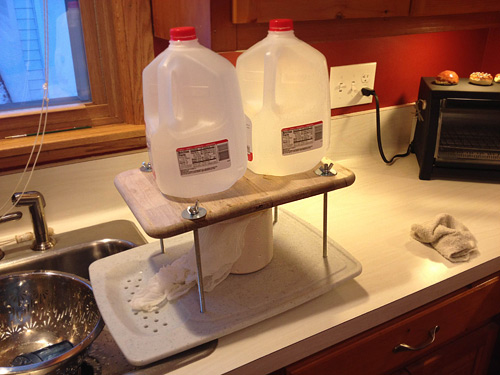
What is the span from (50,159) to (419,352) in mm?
1054

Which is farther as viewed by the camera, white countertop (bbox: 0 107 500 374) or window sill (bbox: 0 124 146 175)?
window sill (bbox: 0 124 146 175)

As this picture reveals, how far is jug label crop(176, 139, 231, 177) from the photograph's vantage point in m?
0.73

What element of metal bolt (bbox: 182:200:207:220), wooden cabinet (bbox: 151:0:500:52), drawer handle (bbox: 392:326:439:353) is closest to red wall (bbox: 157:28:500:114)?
wooden cabinet (bbox: 151:0:500:52)

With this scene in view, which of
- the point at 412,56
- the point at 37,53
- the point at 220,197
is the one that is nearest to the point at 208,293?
the point at 220,197

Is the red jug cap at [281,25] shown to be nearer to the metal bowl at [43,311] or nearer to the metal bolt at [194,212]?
the metal bolt at [194,212]

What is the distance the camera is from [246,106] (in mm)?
859

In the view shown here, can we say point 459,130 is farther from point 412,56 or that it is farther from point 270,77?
point 270,77

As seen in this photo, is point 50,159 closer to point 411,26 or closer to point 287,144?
point 287,144

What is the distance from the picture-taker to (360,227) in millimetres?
1182

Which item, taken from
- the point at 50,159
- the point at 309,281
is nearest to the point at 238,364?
the point at 309,281

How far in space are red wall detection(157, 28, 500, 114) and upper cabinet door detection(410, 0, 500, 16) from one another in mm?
324

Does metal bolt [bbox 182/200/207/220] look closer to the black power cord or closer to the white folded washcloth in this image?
the white folded washcloth

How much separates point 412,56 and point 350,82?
11.9 inches

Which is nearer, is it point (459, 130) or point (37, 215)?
point (37, 215)
